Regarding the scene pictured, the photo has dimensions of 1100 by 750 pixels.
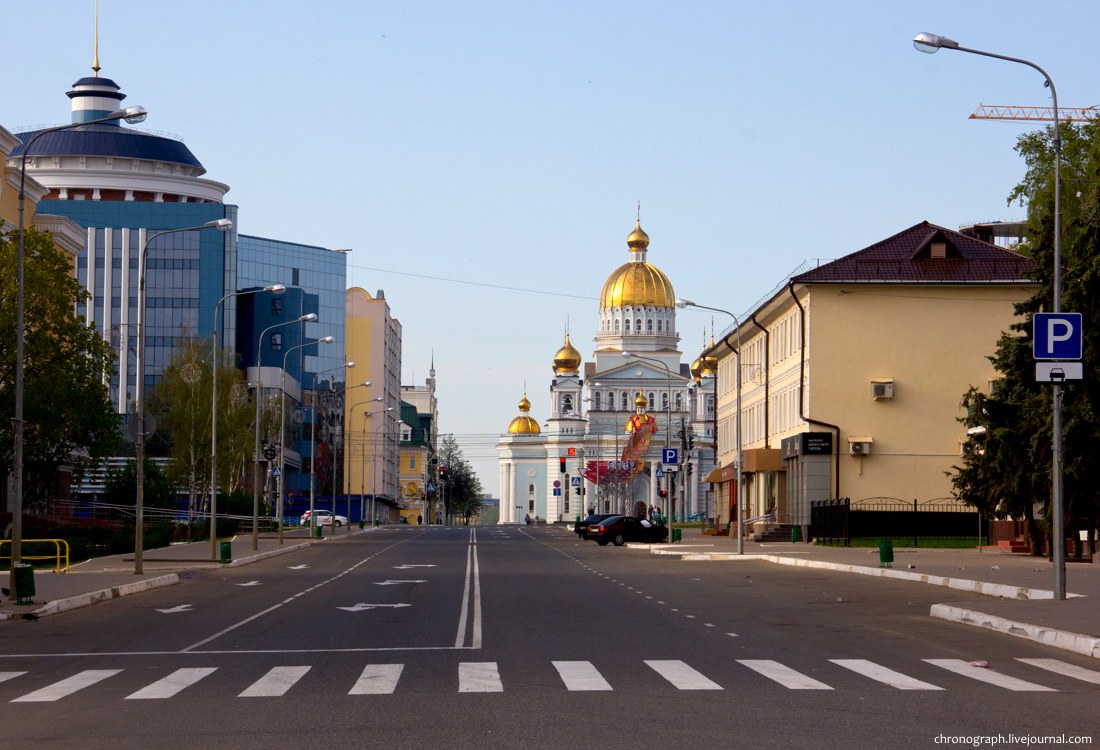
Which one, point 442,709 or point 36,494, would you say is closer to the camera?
point 442,709

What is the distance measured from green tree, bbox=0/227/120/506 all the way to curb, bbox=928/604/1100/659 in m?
31.5

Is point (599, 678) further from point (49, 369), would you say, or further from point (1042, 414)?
point (49, 369)

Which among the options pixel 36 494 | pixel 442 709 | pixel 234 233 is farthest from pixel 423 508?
pixel 442 709

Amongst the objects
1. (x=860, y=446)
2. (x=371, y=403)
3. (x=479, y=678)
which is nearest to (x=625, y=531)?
(x=860, y=446)

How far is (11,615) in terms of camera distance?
2311 centimetres

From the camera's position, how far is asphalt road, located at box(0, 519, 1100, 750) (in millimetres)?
10961

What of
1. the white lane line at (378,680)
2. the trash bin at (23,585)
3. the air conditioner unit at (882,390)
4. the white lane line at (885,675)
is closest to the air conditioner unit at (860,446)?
the air conditioner unit at (882,390)

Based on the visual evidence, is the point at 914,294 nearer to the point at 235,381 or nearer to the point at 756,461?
the point at 756,461

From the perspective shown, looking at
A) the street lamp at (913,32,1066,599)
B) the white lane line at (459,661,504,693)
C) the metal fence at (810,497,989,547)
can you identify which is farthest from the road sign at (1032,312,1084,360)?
the metal fence at (810,497,989,547)

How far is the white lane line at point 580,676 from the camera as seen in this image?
13.6 metres

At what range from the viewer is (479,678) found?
47.3 ft

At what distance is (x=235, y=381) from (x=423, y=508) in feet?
375

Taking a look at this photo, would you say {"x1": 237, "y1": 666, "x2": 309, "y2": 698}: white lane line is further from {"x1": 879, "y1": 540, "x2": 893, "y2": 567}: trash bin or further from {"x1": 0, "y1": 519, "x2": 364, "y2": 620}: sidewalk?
{"x1": 879, "y1": 540, "x2": 893, "y2": 567}: trash bin

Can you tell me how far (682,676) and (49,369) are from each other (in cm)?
3671
